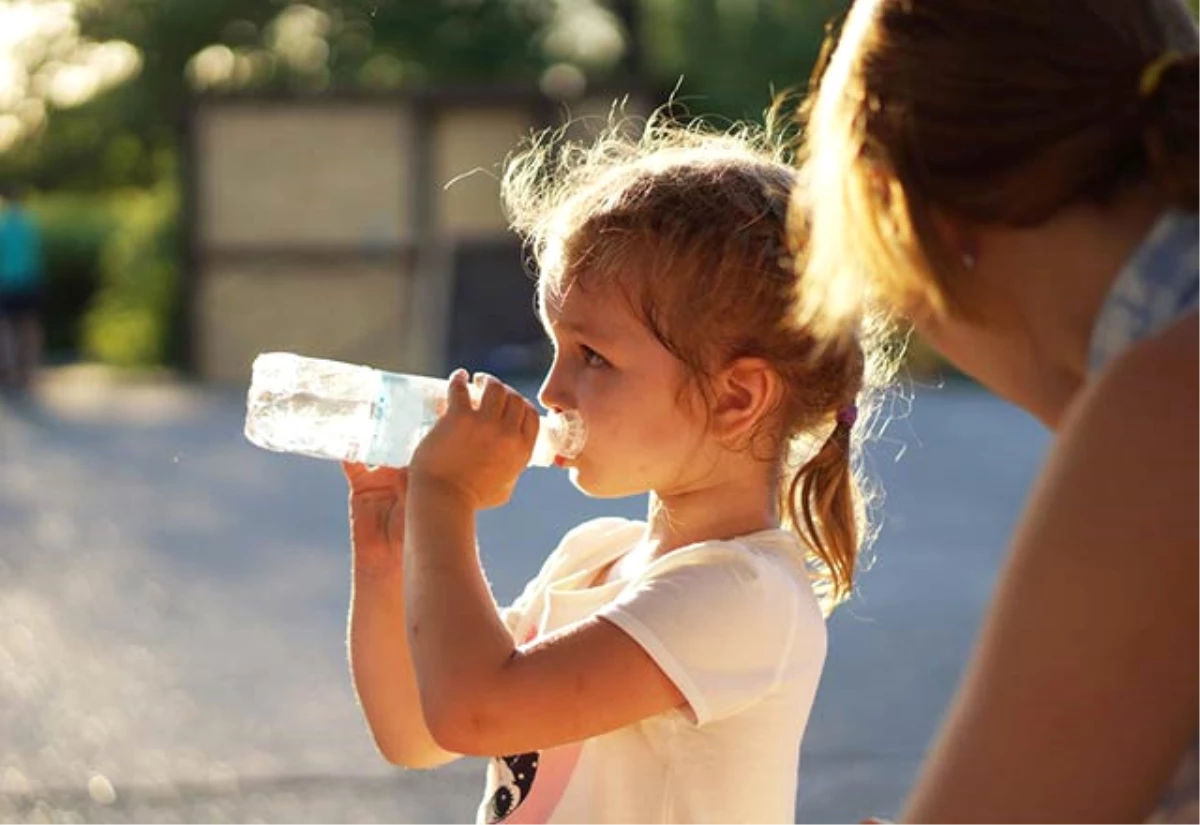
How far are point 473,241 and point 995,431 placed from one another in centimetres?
620

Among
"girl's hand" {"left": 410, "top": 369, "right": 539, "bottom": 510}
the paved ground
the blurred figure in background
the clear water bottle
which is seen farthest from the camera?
the blurred figure in background

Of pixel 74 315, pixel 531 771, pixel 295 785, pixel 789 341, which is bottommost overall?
pixel 74 315

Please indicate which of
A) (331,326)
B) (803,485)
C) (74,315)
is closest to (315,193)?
(331,326)

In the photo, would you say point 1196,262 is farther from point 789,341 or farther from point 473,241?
point 473,241

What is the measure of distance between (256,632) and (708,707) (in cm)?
604

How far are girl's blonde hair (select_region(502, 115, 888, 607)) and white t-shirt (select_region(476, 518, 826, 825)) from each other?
149 millimetres

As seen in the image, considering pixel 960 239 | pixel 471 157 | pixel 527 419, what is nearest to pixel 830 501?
pixel 527 419

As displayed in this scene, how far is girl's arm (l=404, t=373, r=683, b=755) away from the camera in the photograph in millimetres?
2219

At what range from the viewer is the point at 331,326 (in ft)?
69.6

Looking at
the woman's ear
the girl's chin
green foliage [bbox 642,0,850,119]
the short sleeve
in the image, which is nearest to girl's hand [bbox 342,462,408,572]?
the girl's chin

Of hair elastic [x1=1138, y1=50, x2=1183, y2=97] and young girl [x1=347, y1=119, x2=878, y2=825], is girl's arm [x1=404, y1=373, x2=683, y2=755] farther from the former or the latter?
hair elastic [x1=1138, y1=50, x2=1183, y2=97]

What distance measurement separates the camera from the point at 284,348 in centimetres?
2105

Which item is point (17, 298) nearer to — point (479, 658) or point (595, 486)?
point (595, 486)

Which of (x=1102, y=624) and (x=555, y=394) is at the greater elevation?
(x=1102, y=624)
